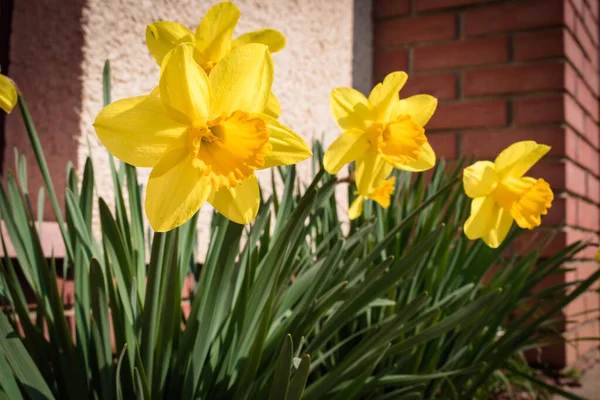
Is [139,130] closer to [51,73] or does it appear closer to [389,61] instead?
[51,73]

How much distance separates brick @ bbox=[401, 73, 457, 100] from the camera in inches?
85.7

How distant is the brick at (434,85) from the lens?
218cm

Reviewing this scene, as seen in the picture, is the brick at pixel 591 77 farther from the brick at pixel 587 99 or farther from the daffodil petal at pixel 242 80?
the daffodil petal at pixel 242 80

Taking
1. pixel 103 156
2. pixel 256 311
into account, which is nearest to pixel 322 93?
pixel 103 156

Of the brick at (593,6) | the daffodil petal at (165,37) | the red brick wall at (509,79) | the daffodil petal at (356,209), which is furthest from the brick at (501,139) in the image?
the daffodil petal at (165,37)

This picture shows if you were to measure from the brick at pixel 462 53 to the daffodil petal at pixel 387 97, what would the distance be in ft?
4.87

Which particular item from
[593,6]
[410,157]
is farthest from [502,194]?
[593,6]

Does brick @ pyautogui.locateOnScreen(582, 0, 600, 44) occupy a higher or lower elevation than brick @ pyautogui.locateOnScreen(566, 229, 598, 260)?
higher

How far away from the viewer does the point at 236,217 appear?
54cm

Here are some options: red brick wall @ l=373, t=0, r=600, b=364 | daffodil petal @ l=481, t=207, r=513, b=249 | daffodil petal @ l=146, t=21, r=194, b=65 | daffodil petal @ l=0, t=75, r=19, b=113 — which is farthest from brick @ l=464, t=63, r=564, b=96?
daffodil petal @ l=0, t=75, r=19, b=113

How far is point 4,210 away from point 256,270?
1.11 ft

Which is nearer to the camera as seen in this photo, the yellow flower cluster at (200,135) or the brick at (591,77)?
the yellow flower cluster at (200,135)

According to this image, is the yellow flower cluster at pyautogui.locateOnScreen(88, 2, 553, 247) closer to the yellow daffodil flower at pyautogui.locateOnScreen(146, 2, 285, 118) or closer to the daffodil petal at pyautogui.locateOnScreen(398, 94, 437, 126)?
the yellow daffodil flower at pyautogui.locateOnScreen(146, 2, 285, 118)

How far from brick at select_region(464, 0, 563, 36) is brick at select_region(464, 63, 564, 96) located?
15 centimetres
